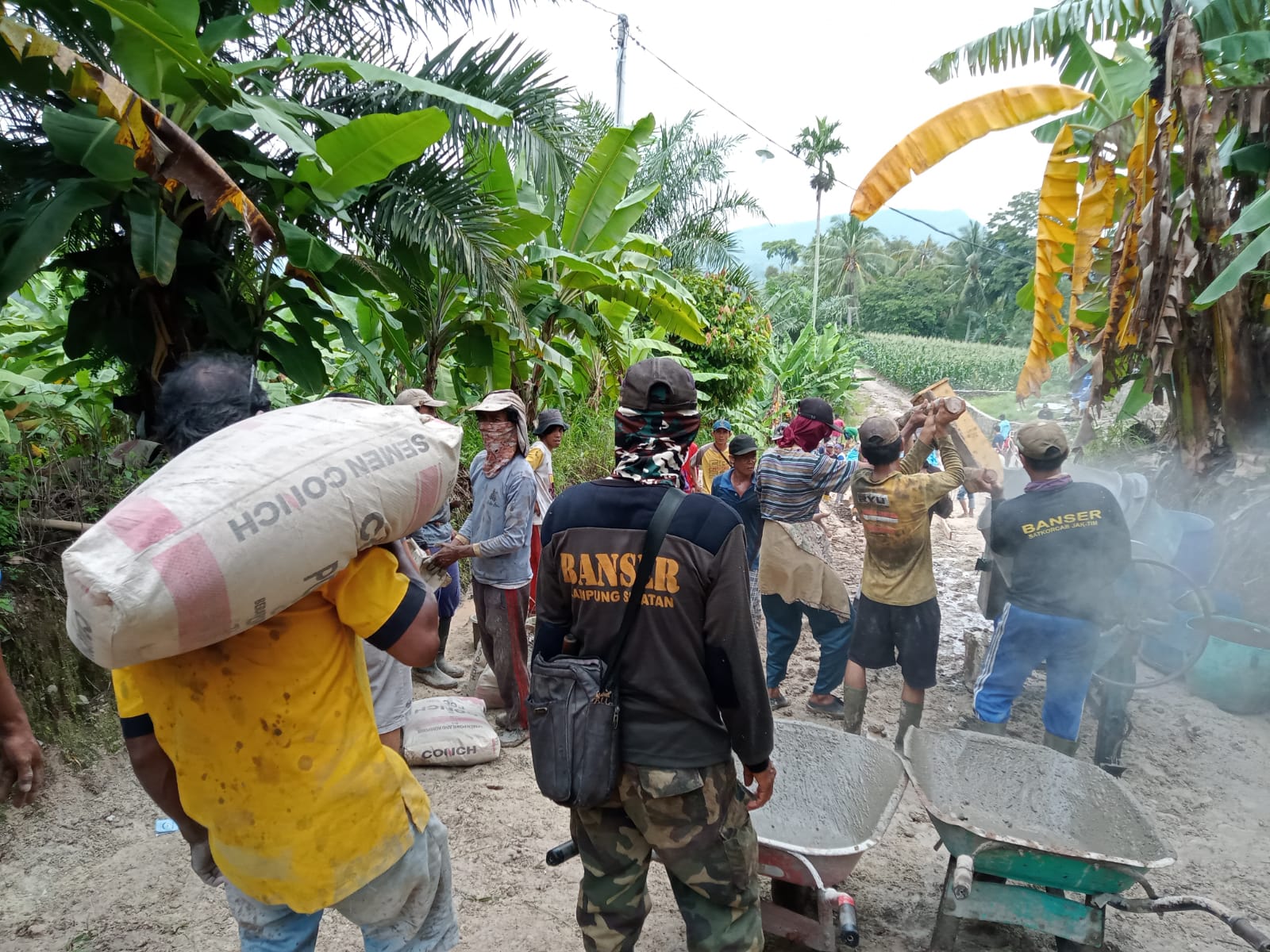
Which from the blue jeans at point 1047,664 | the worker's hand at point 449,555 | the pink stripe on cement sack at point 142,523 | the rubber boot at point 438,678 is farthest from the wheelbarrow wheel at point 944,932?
the rubber boot at point 438,678

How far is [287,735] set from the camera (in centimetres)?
155

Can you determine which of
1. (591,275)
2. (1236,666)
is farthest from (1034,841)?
(591,275)

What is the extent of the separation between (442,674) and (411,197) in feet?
10.2

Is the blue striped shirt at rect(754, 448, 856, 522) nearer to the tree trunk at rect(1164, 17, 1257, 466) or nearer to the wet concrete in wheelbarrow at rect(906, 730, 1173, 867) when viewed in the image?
the wet concrete in wheelbarrow at rect(906, 730, 1173, 867)

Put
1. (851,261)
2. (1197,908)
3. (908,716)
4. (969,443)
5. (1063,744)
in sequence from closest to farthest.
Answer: (1197,908)
(1063,744)
(908,716)
(969,443)
(851,261)

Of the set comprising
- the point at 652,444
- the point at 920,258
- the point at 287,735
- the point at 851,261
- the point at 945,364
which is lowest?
the point at 287,735

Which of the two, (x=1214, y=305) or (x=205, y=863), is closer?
(x=205, y=863)

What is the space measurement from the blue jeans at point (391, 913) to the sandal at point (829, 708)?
3278 millimetres

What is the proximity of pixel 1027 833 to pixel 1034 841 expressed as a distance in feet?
2.33

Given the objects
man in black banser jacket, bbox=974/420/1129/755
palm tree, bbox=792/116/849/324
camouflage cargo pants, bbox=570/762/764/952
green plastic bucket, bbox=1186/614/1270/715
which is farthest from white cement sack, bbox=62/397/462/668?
palm tree, bbox=792/116/849/324

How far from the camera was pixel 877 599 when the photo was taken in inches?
162

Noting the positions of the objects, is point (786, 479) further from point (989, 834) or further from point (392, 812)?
point (392, 812)

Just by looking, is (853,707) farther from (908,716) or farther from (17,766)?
(17,766)

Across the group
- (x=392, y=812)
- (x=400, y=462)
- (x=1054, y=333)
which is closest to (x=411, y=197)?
(x=400, y=462)
